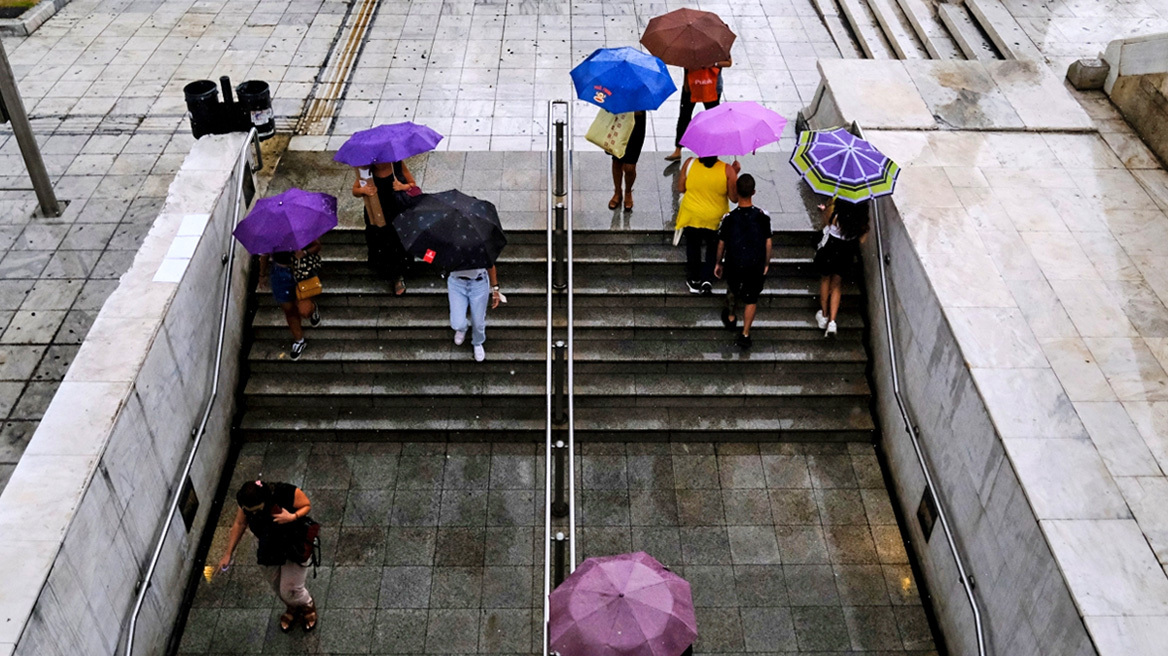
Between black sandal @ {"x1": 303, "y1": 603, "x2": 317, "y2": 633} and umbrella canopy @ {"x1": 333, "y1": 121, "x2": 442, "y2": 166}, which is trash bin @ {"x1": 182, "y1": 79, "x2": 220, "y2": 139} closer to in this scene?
umbrella canopy @ {"x1": 333, "y1": 121, "x2": 442, "y2": 166}

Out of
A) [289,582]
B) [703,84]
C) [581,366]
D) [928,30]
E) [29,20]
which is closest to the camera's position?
[289,582]

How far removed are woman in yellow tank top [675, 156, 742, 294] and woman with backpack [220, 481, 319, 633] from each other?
458 centimetres

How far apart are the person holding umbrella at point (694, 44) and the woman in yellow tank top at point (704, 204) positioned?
835mm

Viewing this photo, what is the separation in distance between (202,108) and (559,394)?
200 inches

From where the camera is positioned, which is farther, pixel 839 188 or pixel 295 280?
pixel 295 280

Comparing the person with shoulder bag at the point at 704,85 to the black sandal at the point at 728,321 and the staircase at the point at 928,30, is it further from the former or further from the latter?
the staircase at the point at 928,30

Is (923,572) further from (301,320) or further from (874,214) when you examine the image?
(301,320)

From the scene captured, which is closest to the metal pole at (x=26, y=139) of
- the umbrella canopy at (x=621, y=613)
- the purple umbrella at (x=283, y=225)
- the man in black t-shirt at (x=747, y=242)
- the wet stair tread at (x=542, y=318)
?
the wet stair tread at (x=542, y=318)

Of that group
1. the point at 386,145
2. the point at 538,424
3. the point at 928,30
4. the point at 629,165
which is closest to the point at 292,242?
the point at 386,145

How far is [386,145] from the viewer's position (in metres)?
8.83

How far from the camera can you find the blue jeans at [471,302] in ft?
29.1

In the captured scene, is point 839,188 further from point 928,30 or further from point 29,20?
point 29,20

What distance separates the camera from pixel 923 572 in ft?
26.7

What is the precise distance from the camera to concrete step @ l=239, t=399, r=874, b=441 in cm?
924
